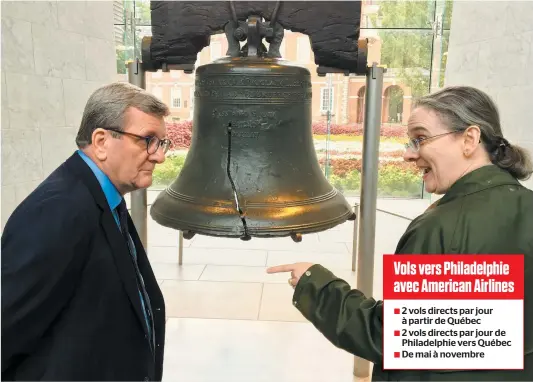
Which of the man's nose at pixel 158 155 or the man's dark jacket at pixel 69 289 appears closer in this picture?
the man's dark jacket at pixel 69 289

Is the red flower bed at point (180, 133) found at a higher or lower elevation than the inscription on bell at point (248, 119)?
lower

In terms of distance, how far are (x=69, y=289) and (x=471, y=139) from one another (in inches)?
46.7

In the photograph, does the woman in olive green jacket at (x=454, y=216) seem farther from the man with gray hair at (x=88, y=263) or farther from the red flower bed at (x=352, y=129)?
the red flower bed at (x=352, y=129)

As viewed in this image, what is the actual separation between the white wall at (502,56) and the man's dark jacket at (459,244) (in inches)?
84.8

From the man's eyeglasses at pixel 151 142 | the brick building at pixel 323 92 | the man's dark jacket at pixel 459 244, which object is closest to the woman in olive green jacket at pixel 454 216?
the man's dark jacket at pixel 459 244

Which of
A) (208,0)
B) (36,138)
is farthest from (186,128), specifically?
(208,0)

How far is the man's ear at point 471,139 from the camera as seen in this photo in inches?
53.4

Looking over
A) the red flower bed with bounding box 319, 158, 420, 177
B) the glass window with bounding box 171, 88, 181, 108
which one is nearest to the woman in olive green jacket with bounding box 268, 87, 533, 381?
the glass window with bounding box 171, 88, 181, 108

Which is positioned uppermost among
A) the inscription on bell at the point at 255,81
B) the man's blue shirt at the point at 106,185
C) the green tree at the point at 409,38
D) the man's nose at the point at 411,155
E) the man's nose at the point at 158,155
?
the green tree at the point at 409,38

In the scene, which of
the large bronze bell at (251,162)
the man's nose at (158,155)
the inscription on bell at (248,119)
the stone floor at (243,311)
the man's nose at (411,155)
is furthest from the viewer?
the stone floor at (243,311)

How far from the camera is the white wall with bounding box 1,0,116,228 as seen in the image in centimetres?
312

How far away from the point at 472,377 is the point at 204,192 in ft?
3.96

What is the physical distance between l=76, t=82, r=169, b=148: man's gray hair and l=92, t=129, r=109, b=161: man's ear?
28 mm

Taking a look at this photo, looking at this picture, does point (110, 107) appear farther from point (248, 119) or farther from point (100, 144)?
point (248, 119)
